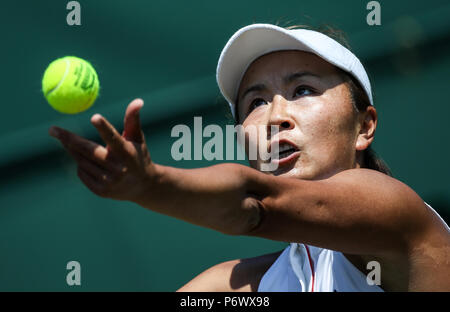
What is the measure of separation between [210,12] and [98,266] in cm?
146

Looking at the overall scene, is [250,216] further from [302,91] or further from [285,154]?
[302,91]

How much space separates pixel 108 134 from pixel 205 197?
25 centimetres

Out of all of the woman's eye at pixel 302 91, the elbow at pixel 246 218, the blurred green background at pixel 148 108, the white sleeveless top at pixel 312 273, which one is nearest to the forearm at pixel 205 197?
the elbow at pixel 246 218

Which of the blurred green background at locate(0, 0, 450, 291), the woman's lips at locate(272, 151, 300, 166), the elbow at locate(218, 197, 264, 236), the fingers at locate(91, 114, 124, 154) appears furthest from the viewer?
the blurred green background at locate(0, 0, 450, 291)

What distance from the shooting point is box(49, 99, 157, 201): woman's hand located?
1.26 metres

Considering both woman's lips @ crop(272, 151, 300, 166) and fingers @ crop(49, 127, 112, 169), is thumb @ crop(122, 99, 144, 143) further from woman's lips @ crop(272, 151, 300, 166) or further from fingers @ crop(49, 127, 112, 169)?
woman's lips @ crop(272, 151, 300, 166)

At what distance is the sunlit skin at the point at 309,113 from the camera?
1.97 meters

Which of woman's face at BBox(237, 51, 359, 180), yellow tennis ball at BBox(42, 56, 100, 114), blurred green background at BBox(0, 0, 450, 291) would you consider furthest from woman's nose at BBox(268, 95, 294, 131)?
blurred green background at BBox(0, 0, 450, 291)

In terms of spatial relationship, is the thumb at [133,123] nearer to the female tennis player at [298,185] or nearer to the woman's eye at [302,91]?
the female tennis player at [298,185]

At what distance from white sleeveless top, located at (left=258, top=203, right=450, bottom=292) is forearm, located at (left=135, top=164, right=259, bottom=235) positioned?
52 cm

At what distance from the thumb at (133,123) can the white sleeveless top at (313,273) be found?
820 millimetres

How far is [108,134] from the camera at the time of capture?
122cm

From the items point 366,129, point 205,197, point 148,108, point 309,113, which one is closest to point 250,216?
point 205,197
